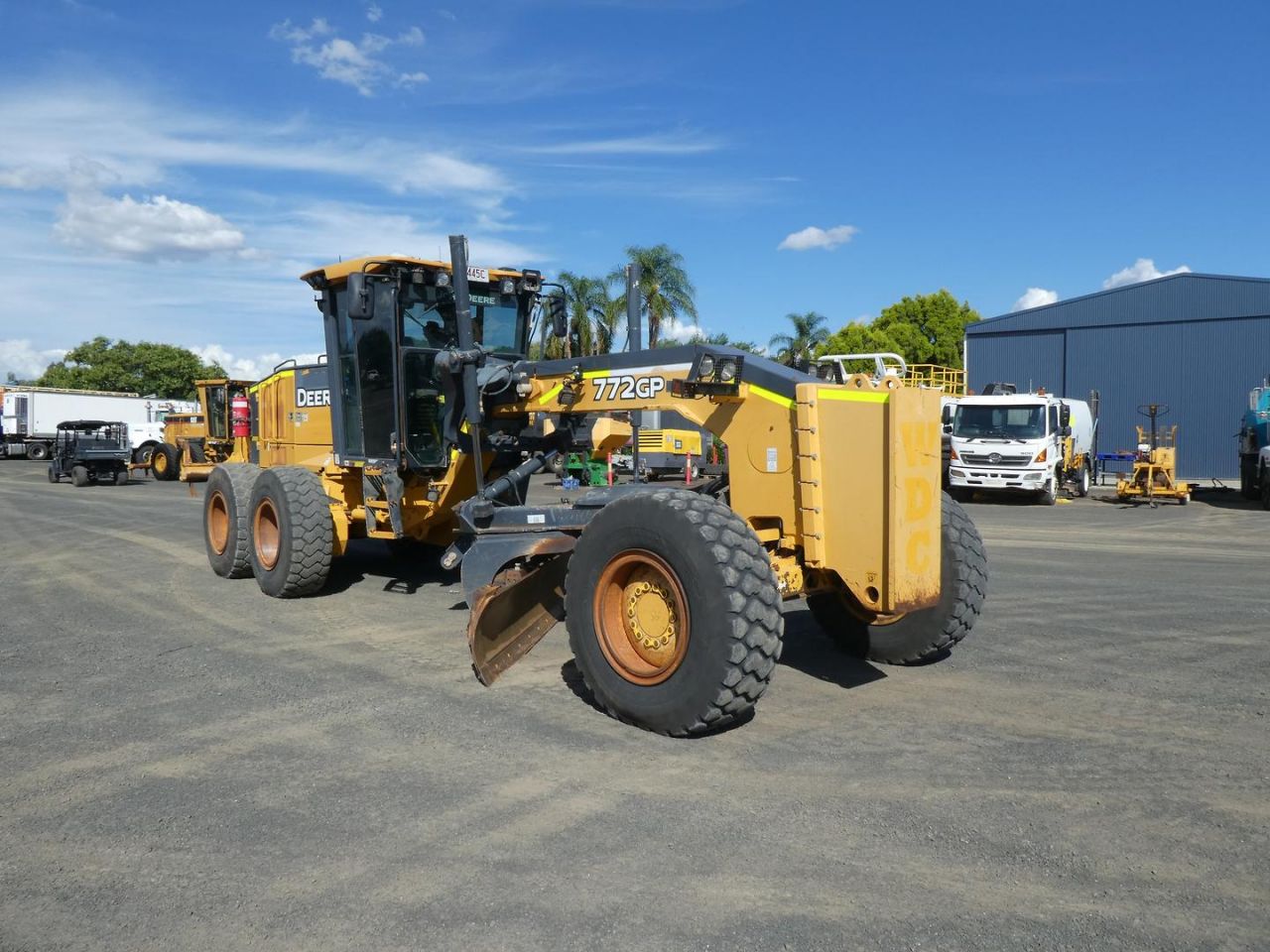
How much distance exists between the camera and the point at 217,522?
10.9 metres

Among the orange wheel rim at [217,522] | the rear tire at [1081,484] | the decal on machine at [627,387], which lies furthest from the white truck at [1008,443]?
the decal on machine at [627,387]

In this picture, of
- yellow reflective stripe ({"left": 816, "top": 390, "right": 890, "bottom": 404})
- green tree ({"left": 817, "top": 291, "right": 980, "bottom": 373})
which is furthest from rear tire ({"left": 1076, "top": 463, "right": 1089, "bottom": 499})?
green tree ({"left": 817, "top": 291, "right": 980, "bottom": 373})

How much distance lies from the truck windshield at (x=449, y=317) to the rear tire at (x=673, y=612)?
3860 mm

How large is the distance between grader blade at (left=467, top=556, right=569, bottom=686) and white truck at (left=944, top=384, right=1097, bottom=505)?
17.4m

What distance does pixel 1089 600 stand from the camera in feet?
29.5

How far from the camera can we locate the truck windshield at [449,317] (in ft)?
28.3

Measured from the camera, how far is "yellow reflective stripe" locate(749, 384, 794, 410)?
17.7 ft

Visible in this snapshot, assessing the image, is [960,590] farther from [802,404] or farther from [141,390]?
[141,390]

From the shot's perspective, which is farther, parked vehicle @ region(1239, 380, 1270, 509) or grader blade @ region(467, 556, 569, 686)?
parked vehicle @ region(1239, 380, 1270, 509)

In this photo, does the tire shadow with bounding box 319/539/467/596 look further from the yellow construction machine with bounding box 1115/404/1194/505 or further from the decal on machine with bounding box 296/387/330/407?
the yellow construction machine with bounding box 1115/404/1194/505

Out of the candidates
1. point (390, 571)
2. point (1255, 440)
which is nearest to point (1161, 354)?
point (1255, 440)

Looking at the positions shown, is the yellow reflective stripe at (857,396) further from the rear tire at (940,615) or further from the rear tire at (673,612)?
the rear tire at (940,615)

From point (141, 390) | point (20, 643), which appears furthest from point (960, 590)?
point (141, 390)

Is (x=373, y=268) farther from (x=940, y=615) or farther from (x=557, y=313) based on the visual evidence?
(x=940, y=615)
